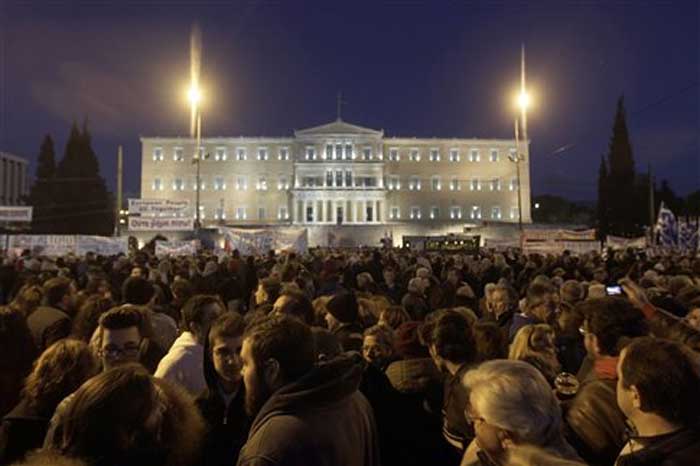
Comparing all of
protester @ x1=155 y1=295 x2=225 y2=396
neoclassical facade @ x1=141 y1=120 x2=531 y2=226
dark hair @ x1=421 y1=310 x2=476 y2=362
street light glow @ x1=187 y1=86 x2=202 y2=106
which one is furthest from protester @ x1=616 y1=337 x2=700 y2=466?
neoclassical facade @ x1=141 y1=120 x2=531 y2=226

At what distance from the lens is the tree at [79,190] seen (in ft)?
178

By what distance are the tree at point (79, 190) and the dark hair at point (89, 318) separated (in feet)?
175

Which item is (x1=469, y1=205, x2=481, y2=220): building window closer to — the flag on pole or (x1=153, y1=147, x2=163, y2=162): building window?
(x1=153, y1=147, x2=163, y2=162): building window

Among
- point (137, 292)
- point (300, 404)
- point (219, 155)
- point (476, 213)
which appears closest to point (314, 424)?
point (300, 404)

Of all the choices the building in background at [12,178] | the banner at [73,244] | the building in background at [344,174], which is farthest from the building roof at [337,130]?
the banner at [73,244]

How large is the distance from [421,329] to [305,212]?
66130 mm

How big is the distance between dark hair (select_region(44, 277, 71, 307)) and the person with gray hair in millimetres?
5156

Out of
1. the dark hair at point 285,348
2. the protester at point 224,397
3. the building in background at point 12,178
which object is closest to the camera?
the dark hair at point 285,348

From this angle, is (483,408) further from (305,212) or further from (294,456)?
(305,212)

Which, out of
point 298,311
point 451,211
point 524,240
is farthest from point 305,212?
point 298,311

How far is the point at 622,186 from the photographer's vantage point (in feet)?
182

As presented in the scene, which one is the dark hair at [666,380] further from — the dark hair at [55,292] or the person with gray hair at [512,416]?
the dark hair at [55,292]

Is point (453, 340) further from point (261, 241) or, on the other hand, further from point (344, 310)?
point (261, 241)

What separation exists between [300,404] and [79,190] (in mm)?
58676
